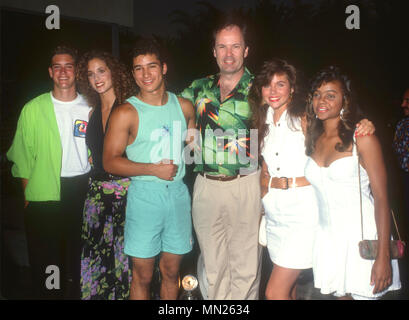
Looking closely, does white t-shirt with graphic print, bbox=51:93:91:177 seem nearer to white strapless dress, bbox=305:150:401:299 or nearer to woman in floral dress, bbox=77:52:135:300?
woman in floral dress, bbox=77:52:135:300

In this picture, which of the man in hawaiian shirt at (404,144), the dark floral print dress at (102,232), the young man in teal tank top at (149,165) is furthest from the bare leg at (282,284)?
the man in hawaiian shirt at (404,144)

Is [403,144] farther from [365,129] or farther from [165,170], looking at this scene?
[165,170]

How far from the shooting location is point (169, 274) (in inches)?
111

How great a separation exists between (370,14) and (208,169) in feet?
14.1

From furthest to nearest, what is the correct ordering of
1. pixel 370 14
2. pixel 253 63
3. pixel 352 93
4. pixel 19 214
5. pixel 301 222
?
pixel 253 63, pixel 19 214, pixel 370 14, pixel 301 222, pixel 352 93

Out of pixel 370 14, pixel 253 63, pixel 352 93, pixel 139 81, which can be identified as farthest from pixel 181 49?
pixel 352 93

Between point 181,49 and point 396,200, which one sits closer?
point 396,200

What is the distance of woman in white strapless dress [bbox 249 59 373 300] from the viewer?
2.49 meters

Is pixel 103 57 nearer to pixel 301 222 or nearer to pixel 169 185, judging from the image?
pixel 169 185

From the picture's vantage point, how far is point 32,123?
9.84ft

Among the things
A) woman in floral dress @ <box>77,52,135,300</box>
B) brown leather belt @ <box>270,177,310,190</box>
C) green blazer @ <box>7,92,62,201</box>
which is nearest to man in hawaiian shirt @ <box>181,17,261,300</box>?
brown leather belt @ <box>270,177,310,190</box>

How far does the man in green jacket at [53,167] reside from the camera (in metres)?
2.99

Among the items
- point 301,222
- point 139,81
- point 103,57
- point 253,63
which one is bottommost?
point 301,222

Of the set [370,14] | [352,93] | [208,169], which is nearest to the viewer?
[352,93]
